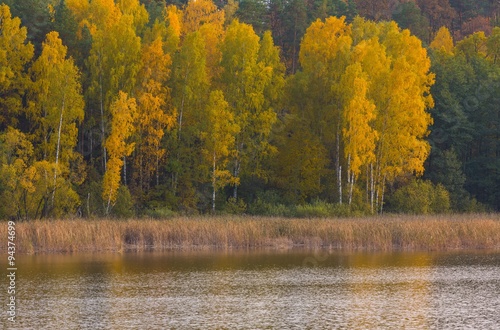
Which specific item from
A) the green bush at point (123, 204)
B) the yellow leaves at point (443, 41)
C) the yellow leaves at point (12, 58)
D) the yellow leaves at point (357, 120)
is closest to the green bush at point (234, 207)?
the green bush at point (123, 204)

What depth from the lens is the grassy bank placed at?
38.7 meters

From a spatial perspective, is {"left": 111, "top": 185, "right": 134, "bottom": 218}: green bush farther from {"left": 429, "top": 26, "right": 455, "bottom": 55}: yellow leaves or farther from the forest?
{"left": 429, "top": 26, "right": 455, "bottom": 55}: yellow leaves

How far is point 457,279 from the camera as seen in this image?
30.7 meters

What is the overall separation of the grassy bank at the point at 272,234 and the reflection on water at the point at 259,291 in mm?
2076

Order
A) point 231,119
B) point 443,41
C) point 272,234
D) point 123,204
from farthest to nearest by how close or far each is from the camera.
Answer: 1. point 443,41
2. point 231,119
3. point 123,204
4. point 272,234

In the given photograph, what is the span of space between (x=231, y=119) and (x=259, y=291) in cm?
2732

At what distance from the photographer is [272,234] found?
41.2 metres

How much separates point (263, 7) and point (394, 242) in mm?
43170

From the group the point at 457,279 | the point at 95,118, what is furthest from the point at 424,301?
the point at 95,118

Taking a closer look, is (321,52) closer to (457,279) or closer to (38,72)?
(38,72)

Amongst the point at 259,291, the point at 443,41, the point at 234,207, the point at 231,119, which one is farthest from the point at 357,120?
the point at 443,41

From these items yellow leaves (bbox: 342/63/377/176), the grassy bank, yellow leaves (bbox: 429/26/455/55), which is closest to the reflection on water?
the grassy bank

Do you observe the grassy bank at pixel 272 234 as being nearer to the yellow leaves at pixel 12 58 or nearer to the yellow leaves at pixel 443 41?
the yellow leaves at pixel 12 58

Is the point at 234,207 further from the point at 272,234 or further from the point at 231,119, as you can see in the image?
the point at 272,234
